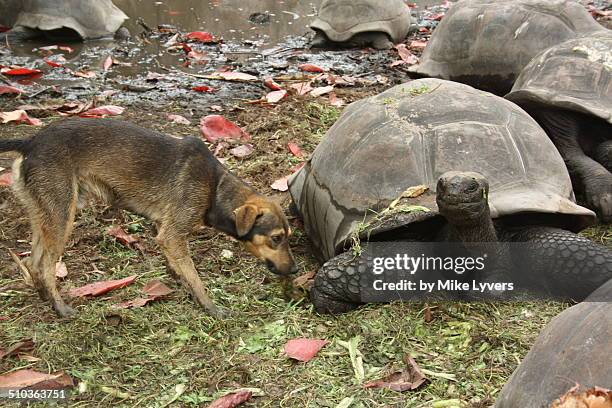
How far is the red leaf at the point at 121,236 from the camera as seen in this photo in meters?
4.18

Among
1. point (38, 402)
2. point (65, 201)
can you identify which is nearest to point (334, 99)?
point (65, 201)

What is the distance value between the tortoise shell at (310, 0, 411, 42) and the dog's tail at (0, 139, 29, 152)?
18.0 ft

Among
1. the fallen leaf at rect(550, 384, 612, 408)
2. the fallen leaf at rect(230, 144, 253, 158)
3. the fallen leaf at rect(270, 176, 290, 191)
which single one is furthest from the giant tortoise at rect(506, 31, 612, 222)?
the fallen leaf at rect(550, 384, 612, 408)

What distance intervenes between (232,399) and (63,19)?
668 cm

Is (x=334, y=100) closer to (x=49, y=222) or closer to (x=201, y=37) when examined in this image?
(x=201, y=37)

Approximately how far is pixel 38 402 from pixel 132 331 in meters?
0.61

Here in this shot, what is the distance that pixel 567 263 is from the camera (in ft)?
11.0

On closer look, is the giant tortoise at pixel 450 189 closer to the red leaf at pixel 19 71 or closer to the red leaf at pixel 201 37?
the red leaf at pixel 19 71

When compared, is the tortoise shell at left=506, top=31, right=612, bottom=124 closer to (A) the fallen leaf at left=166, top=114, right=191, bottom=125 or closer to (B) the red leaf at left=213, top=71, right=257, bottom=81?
(A) the fallen leaf at left=166, top=114, right=191, bottom=125

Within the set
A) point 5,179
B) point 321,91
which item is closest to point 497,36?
point 321,91

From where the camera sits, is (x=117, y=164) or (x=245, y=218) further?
(x=117, y=164)

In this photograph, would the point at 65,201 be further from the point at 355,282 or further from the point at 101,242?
the point at 355,282

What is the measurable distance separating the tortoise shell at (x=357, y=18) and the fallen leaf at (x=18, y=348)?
19.9 feet

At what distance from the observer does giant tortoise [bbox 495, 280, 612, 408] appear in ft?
5.57
